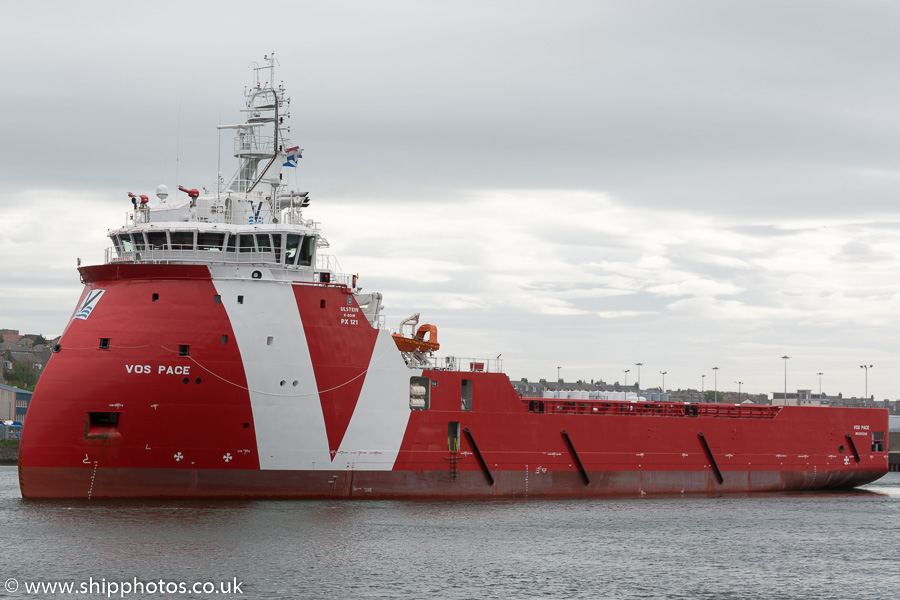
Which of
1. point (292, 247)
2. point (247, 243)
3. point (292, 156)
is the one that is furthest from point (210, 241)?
point (292, 156)

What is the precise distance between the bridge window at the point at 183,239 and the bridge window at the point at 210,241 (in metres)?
0.22

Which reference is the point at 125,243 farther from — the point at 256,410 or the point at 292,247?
the point at 256,410

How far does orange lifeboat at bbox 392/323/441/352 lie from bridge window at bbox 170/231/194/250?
306 inches

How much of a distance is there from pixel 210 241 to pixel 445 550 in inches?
494

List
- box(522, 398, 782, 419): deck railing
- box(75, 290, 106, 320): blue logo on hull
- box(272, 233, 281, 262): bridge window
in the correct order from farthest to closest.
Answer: box(522, 398, 782, 419): deck railing, box(272, 233, 281, 262): bridge window, box(75, 290, 106, 320): blue logo on hull

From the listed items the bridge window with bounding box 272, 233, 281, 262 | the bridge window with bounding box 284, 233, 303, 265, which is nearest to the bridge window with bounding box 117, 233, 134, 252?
the bridge window with bounding box 272, 233, 281, 262

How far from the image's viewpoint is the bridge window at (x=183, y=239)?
34.0 meters

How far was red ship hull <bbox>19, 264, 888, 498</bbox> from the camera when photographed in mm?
31844

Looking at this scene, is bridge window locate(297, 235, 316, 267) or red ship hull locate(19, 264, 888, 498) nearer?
red ship hull locate(19, 264, 888, 498)

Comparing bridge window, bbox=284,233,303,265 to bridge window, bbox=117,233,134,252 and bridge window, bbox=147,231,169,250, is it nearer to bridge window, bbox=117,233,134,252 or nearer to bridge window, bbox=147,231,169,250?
bridge window, bbox=147,231,169,250

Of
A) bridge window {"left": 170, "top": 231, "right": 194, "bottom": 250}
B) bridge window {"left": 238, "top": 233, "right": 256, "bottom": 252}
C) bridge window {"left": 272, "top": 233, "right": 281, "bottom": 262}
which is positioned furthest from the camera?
bridge window {"left": 272, "top": 233, "right": 281, "bottom": 262}

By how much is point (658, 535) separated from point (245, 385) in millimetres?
13058

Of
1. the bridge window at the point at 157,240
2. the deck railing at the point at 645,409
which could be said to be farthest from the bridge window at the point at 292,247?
the deck railing at the point at 645,409

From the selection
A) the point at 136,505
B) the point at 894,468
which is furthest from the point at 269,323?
the point at 894,468
